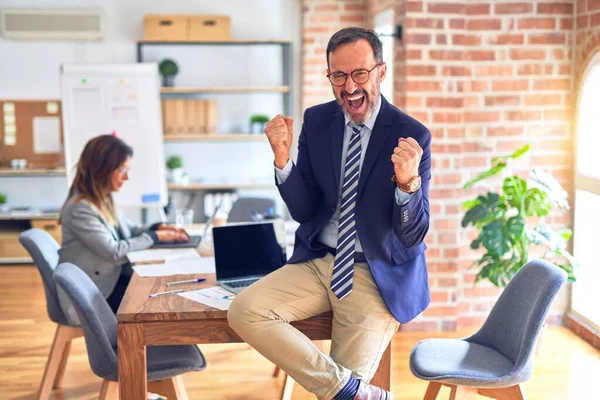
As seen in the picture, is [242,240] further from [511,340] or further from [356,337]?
[511,340]

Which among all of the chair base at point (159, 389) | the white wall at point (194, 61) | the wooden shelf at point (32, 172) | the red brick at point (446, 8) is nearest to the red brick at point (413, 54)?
the red brick at point (446, 8)

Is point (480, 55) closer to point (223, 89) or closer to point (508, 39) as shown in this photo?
point (508, 39)

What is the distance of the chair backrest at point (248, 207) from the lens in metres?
4.99

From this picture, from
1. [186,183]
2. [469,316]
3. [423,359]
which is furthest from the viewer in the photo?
[186,183]

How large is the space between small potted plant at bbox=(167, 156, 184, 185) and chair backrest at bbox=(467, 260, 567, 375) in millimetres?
4292

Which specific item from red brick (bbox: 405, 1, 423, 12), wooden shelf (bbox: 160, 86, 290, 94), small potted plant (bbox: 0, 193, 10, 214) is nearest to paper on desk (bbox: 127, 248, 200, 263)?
red brick (bbox: 405, 1, 423, 12)

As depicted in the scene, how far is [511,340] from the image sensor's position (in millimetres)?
3270

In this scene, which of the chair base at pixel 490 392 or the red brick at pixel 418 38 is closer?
the chair base at pixel 490 392

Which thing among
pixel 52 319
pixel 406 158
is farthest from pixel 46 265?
pixel 406 158

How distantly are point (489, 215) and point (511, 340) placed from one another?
5.16ft

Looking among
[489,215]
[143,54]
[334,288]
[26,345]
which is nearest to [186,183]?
[143,54]

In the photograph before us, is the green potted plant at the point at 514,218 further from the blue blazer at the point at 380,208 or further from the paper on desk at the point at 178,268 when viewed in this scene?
the blue blazer at the point at 380,208

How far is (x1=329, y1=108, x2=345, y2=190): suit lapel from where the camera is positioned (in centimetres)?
286

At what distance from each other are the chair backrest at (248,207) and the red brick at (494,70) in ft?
4.94
